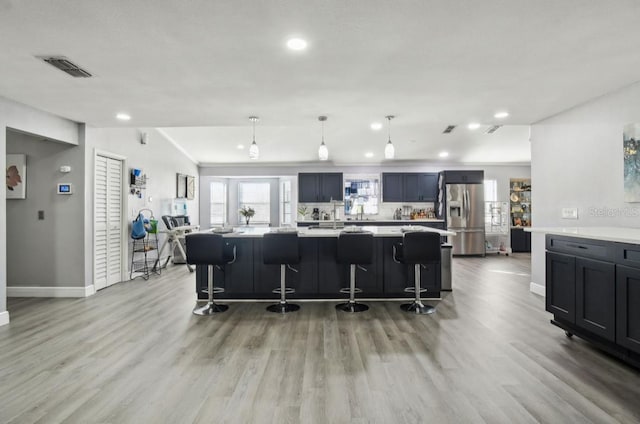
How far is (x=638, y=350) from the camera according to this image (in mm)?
2416

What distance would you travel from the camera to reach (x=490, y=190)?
938 cm

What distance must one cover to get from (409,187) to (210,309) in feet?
20.6

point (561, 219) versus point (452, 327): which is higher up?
point (561, 219)

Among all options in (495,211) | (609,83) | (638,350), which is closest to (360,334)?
(638,350)

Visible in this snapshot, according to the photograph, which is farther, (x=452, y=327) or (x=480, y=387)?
(x=452, y=327)

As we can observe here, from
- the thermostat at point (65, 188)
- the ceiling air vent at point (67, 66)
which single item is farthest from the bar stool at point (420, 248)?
the thermostat at point (65, 188)

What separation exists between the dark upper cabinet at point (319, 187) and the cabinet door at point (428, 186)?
1.99 metres

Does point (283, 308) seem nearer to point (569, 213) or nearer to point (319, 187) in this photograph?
point (569, 213)

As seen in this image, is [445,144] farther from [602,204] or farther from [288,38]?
[288,38]

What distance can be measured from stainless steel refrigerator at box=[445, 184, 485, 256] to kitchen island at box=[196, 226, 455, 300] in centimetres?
461

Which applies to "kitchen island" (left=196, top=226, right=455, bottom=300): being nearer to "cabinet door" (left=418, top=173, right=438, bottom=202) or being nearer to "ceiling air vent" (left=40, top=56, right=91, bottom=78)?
"ceiling air vent" (left=40, top=56, right=91, bottom=78)

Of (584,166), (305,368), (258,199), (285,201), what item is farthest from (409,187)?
(305,368)

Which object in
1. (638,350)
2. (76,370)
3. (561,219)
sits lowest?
(76,370)

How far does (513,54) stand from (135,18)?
2.66 m
